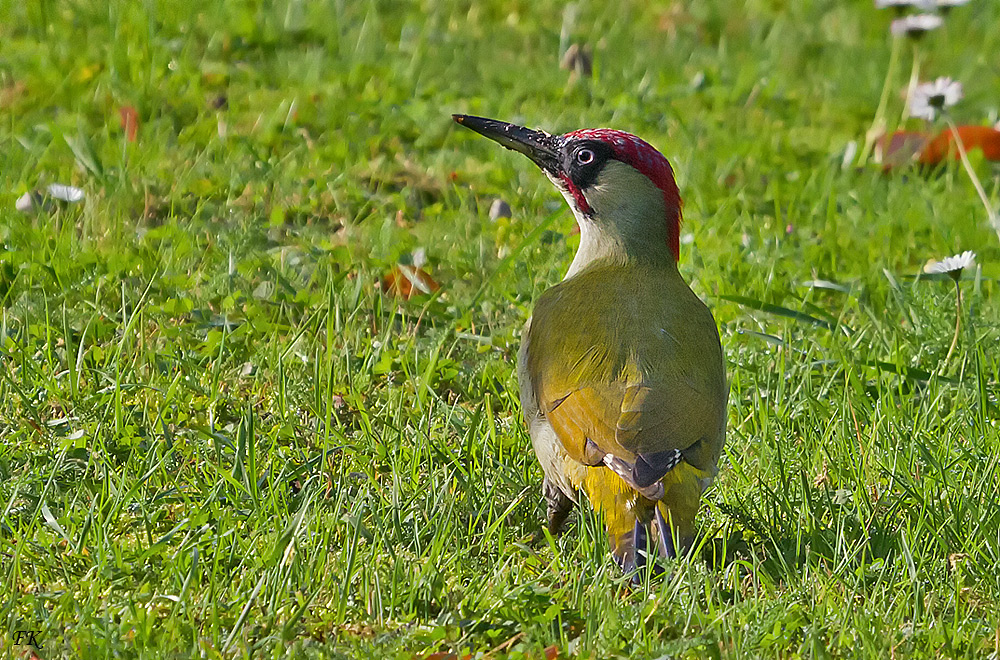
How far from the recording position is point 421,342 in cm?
465

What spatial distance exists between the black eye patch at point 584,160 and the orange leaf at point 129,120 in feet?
7.46

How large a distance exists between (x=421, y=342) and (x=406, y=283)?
39cm

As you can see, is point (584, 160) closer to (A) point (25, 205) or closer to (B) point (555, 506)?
(B) point (555, 506)

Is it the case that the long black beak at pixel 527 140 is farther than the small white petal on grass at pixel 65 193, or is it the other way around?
the small white petal on grass at pixel 65 193

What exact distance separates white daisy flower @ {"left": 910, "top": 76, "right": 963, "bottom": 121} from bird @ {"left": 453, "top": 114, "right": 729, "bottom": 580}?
5.49 ft

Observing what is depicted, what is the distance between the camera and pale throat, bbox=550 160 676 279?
4020mm

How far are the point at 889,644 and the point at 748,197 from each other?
2982 mm

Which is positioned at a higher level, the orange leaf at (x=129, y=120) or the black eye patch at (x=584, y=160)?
the black eye patch at (x=584, y=160)

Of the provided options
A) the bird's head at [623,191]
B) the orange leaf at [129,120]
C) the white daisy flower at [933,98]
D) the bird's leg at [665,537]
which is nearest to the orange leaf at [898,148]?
the white daisy flower at [933,98]

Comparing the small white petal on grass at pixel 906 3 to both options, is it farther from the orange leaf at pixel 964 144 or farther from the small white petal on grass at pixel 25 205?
the small white petal on grass at pixel 25 205

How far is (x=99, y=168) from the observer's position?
17.5 ft

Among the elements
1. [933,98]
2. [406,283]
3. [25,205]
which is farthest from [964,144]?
[25,205]

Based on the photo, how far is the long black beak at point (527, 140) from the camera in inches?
163

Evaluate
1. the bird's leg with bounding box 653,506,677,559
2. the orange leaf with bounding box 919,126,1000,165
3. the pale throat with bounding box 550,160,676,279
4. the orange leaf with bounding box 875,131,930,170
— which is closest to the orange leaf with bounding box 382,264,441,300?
the pale throat with bounding box 550,160,676,279
